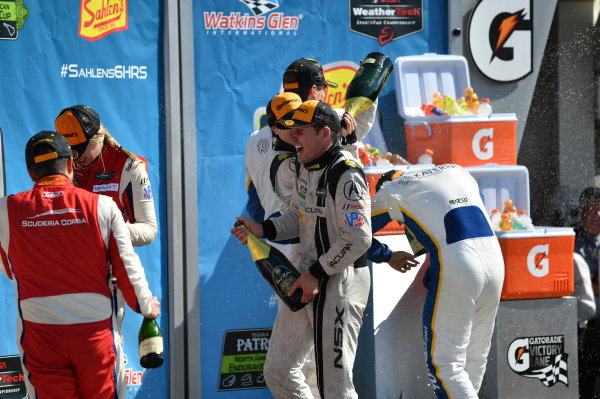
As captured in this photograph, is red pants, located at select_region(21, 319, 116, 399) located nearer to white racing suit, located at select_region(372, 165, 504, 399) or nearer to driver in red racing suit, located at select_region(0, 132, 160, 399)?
driver in red racing suit, located at select_region(0, 132, 160, 399)

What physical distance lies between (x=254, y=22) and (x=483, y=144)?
1.79m

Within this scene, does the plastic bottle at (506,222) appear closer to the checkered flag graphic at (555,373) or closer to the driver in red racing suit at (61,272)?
the checkered flag graphic at (555,373)

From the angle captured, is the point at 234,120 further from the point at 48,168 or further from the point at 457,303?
the point at 48,168

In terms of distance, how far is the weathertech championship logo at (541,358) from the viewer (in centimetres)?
522

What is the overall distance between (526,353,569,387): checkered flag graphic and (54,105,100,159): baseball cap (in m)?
3.14

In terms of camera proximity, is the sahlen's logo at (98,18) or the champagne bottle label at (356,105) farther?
the sahlen's logo at (98,18)

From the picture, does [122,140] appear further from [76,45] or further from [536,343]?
[536,343]

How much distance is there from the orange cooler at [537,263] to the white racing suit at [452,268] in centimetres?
65

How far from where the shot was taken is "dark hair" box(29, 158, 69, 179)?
3.54 meters

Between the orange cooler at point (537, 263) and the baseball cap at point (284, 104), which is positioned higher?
the baseball cap at point (284, 104)

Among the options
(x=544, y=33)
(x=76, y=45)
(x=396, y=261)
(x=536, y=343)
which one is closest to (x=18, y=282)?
(x=396, y=261)

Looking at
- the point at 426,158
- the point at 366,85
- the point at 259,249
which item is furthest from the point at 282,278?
the point at 426,158

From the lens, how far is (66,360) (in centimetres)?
349

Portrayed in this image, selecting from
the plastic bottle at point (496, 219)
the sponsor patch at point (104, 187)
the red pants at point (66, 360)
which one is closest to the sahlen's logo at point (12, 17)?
the sponsor patch at point (104, 187)
